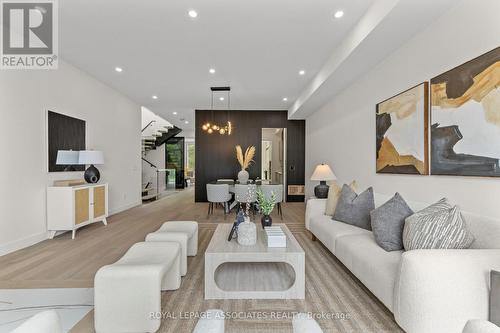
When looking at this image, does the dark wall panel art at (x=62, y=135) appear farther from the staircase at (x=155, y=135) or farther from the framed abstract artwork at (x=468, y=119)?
the staircase at (x=155, y=135)

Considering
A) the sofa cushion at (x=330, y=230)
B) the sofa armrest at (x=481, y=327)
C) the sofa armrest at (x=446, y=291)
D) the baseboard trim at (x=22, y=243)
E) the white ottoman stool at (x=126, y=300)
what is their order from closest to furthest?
the sofa armrest at (x=481, y=327) → the sofa armrest at (x=446, y=291) → the white ottoman stool at (x=126, y=300) → the sofa cushion at (x=330, y=230) → the baseboard trim at (x=22, y=243)

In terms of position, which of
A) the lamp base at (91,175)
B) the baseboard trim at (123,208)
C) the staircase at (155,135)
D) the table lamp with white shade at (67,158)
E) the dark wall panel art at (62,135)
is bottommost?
the baseboard trim at (123,208)

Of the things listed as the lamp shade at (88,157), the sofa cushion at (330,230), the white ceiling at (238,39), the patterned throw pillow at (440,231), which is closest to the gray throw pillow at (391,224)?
the patterned throw pillow at (440,231)

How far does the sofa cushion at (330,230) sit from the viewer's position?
111 inches

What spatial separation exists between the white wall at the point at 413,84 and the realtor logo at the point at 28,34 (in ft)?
13.6

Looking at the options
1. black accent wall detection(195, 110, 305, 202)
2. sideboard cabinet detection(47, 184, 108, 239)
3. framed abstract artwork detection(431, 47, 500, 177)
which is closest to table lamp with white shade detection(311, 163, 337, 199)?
framed abstract artwork detection(431, 47, 500, 177)

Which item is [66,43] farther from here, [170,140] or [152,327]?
[170,140]

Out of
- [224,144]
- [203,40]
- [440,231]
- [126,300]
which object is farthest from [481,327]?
[224,144]

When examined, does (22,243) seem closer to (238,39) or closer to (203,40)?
(203,40)

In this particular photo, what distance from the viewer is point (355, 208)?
3.13m

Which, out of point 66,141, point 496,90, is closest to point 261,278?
point 496,90

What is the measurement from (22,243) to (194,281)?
284 centimetres

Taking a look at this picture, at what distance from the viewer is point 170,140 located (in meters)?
12.7

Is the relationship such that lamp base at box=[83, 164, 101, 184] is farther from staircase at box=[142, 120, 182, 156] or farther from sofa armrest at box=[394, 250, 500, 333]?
staircase at box=[142, 120, 182, 156]
